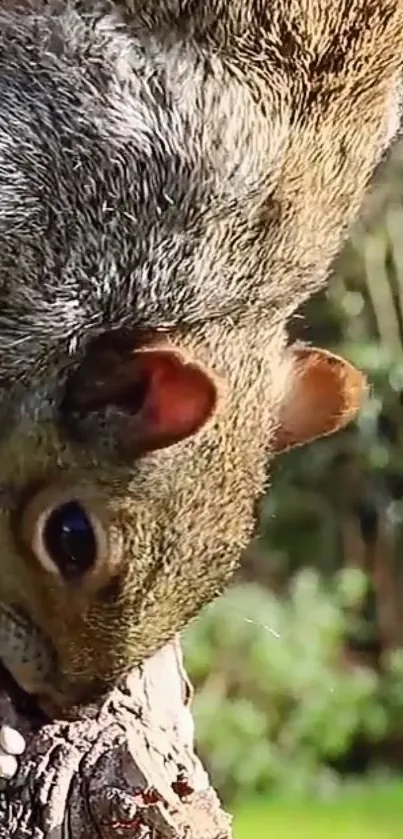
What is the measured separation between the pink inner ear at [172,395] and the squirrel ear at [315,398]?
13.1 inches

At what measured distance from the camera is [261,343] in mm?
1828

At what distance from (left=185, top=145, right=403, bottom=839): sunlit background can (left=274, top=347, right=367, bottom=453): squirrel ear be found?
113 inches

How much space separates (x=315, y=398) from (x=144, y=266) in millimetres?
246

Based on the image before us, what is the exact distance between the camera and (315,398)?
6.19ft

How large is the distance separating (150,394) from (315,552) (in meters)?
4.51

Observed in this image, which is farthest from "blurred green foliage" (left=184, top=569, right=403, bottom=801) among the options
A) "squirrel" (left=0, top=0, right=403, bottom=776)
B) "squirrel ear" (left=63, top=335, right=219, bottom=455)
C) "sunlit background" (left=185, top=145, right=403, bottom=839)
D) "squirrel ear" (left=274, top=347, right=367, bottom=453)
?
"squirrel ear" (left=63, top=335, right=219, bottom=455)

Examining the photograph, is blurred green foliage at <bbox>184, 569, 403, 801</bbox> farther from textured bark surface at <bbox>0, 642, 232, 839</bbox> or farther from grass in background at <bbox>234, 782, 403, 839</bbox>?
textured bark surface at <bbox>0, 642, 232, 839</bbox>

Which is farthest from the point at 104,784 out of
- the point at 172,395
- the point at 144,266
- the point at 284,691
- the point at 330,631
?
the point at 330,631

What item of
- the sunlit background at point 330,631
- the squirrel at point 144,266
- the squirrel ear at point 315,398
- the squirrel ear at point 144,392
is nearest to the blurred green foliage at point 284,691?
the sunlit background at point 330,631

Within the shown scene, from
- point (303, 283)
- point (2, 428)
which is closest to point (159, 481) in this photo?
point (2, 428)

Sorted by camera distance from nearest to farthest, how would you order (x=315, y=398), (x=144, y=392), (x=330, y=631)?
(x=144, y=392) < (x=315, y=398) < (x=330, y=631)

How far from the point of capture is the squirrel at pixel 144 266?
1.67 metres

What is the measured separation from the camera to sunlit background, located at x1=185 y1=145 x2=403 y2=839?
509cm

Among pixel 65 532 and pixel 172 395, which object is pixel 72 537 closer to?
pixel 65 532
